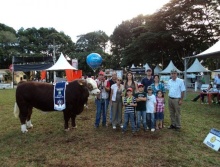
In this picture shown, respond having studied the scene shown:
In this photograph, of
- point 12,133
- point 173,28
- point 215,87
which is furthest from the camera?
point 173,28

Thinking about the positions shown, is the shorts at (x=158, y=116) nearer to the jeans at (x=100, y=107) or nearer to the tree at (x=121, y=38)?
the jeans at (x=100, y=107)

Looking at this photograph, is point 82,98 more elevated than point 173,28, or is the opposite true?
point 173,28

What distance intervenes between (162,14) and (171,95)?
84.2 ft

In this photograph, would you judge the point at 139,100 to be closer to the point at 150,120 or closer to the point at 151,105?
the point at 151,105

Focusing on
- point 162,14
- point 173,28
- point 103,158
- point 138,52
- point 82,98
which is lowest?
point 103,158

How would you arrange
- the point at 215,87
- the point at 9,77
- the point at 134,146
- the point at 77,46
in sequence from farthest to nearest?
the point at 77,46
the point at 9,77
the point at 215,87
the point at 134,146

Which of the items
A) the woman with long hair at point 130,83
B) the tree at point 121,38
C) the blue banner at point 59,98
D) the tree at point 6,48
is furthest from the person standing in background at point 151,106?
the tree at point 6,48

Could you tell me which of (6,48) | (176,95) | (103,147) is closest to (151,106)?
(176,95)

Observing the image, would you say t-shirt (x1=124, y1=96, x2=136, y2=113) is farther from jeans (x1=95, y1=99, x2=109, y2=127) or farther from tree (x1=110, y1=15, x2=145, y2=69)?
tree (x1=110, y1=15, x2=145, y2=69)

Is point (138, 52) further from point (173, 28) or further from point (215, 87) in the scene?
→ point (215, 87)

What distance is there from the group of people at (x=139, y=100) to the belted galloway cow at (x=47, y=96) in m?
0.47

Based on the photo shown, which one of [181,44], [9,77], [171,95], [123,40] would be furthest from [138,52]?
[171,95]

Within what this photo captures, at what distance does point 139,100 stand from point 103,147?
176cm

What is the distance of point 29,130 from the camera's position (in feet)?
24.1
